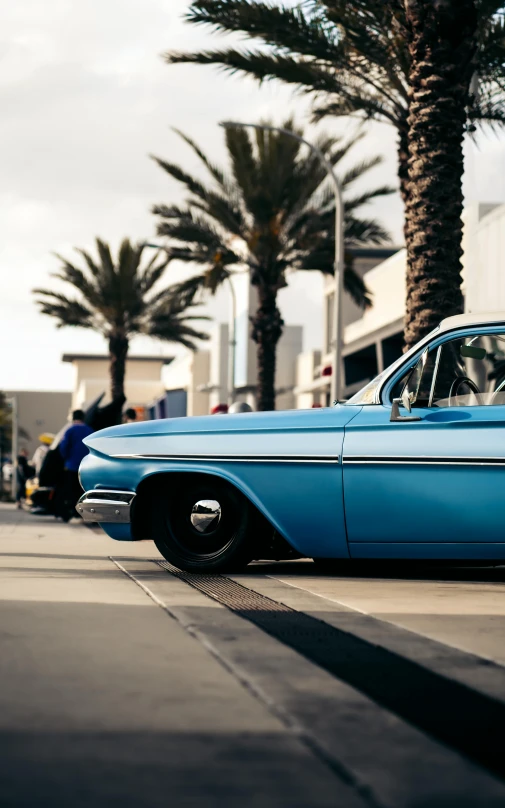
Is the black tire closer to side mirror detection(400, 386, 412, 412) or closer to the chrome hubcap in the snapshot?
the chrome hubcap

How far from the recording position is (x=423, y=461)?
7625mm

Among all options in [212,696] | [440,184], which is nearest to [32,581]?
[212,696]

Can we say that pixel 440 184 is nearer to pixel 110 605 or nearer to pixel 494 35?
pixel 494 35

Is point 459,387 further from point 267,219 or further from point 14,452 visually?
point 14,452

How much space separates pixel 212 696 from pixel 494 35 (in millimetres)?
15502

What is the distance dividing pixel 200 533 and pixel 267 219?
20.1m

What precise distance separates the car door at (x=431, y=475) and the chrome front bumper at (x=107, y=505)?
1524mm

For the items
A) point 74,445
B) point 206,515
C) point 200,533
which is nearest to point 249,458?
point 206,515

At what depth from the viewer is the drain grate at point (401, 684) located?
12.6 feet

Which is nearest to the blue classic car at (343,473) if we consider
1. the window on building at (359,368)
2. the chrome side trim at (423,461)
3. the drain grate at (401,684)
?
the chrome side trim at (423,461)

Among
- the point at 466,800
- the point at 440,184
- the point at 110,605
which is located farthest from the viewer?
the point at 440,184

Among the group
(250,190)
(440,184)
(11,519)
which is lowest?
(11,519)

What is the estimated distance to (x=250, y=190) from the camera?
27359 millimetres

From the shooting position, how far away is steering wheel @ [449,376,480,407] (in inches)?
307
